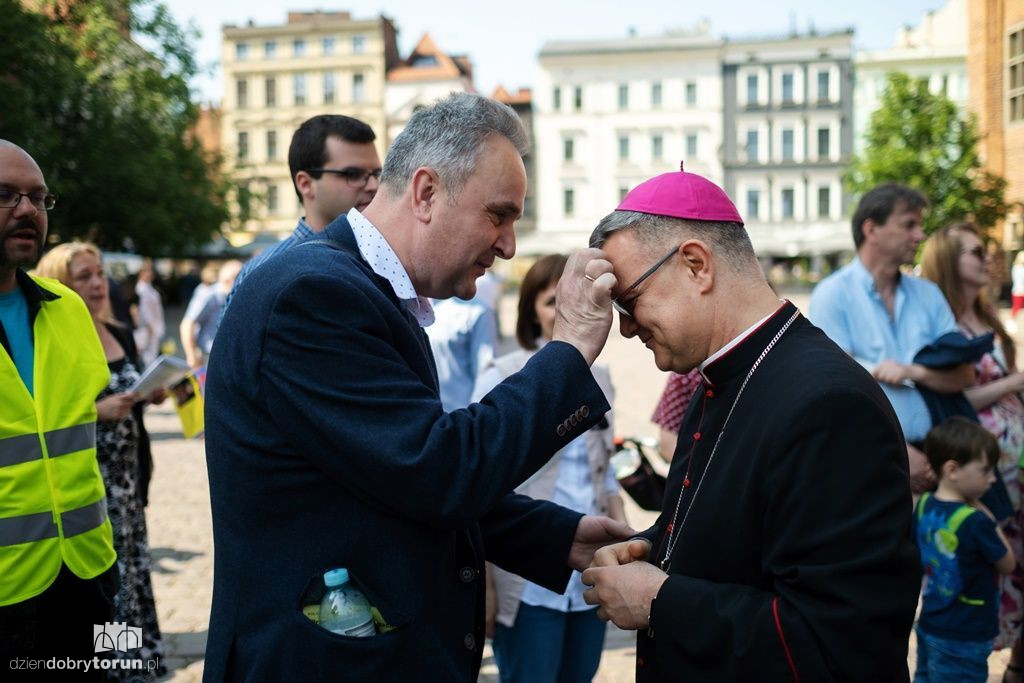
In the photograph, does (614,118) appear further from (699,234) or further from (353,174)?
(699,234)

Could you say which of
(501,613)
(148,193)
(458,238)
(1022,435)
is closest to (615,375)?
(1022,435)

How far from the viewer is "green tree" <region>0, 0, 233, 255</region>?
2677 cm

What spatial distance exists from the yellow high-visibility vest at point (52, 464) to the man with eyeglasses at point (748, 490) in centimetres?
191

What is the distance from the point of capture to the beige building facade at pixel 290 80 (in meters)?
66.1

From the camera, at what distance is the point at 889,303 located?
4.89m

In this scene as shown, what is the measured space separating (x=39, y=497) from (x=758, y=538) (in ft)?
7.77

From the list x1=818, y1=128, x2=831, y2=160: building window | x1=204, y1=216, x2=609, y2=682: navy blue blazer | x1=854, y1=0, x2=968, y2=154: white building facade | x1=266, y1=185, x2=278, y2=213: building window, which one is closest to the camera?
x1=204, y1=216, x2=609, y2=682: navy blue blazer

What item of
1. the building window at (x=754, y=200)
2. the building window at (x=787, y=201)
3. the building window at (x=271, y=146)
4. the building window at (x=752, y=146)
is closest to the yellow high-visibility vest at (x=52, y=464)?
the building window at (x=754, y=200)

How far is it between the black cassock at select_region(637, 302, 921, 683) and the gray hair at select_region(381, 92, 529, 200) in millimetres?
822

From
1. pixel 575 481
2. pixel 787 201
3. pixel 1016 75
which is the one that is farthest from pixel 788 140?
pixel 575 481

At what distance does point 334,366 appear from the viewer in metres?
1.96

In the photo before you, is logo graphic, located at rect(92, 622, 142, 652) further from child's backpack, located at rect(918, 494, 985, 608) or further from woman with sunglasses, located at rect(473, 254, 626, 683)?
child's backpack, located at rect(918, 494, 985, 608)

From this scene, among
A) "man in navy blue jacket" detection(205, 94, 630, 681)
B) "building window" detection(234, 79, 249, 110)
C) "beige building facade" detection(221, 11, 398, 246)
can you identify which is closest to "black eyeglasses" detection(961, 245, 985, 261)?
"man in navy blue jacket" detection(205, 94, 630, 681)

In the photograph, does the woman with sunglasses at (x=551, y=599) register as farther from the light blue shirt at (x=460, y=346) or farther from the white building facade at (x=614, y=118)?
the white building facade at (x=614, y=118)
